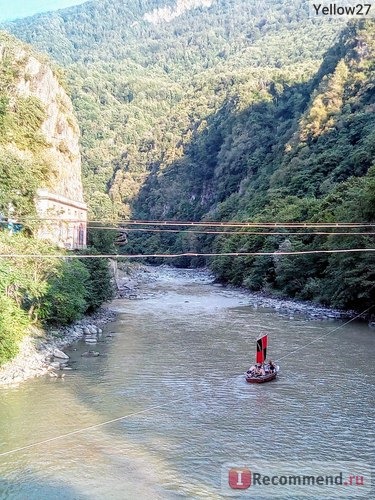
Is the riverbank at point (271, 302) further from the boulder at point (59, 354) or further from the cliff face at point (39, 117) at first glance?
the boulder at point (59, 354)

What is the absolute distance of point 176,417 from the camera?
13602mm

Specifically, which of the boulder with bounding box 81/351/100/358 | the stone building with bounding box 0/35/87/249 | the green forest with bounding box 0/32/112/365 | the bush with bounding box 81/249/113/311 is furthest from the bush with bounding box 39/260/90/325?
the stone building with bounding box 0/35/87/249

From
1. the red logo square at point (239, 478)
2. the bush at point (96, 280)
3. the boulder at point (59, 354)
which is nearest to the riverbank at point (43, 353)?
the boulder at point (59, 354)

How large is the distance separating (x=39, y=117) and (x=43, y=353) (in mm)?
20179

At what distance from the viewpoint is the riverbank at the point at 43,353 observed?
1645cm

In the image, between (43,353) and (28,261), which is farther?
(28,261)

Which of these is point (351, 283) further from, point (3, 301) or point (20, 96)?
point (20, 96)

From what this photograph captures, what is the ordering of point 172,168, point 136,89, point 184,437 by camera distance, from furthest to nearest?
point 136,89, point 172,168, point 184,437

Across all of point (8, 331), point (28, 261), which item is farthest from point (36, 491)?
point (28, 261)

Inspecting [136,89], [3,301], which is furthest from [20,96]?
[136,89]

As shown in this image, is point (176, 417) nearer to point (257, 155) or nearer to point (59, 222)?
point (59, 222)

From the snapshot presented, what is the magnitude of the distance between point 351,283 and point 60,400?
19953 mm

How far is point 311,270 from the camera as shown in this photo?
3828 centimetres

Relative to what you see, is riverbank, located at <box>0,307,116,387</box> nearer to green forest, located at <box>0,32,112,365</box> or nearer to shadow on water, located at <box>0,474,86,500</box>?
green forest, located at <box>0,32,112,365</box>
